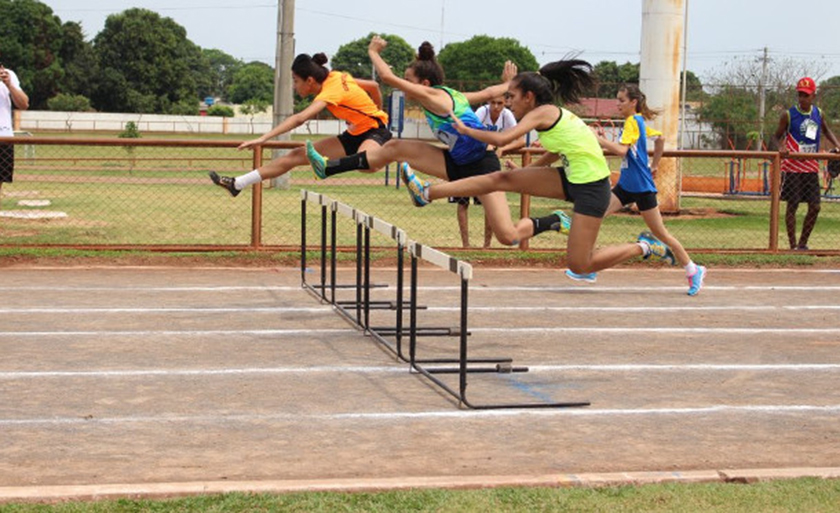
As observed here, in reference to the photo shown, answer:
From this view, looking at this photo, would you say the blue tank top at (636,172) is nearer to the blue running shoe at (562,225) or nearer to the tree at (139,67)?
the blue running shoe at (562,225)

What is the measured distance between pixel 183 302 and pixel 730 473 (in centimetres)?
705

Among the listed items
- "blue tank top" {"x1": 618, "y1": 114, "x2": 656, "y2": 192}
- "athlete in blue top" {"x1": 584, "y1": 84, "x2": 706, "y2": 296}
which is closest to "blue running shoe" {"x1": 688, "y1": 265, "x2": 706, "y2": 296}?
"athlete in blue top" {"x1": 584, "y1": 84, "x2": 706, "y2": 296}

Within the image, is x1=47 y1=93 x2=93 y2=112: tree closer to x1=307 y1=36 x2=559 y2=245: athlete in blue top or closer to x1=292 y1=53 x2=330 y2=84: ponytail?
x1=292 y1=53 x2=330 y2=84: ponytail

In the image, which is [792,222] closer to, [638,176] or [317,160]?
[638,176]

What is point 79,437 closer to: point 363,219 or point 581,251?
point 363,219

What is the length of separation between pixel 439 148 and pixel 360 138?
1.32 m

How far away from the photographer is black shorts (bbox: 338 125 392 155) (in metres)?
11.8

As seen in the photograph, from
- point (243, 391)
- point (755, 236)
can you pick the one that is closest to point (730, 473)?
point (243, 391)

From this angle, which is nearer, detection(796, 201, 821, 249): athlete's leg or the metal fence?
the metal fence

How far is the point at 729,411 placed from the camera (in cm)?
798

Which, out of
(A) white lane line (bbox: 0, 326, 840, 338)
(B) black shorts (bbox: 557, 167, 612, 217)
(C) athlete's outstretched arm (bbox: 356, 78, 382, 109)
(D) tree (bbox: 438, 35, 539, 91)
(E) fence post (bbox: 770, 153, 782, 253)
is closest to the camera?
(B) black shorts (bbox: 557, 167, 612, 217)

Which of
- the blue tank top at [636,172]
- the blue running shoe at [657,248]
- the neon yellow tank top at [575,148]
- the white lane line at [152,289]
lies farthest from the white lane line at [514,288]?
the neon yellow tank top at [575,148]

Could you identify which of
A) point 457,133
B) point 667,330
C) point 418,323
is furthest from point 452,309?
point 457,133

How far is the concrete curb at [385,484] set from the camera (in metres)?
5.81
